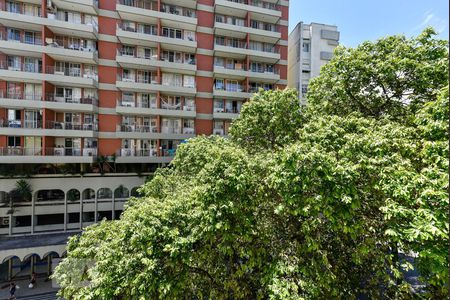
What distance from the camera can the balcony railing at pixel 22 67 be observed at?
21672 mm

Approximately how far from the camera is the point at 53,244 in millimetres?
19641

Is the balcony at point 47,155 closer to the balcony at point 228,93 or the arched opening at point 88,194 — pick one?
the arched opening at point 88,194

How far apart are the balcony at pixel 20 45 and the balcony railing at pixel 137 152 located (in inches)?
476

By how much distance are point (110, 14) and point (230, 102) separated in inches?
647

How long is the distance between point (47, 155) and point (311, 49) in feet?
113

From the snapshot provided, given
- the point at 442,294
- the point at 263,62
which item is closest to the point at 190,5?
the point at 263,62

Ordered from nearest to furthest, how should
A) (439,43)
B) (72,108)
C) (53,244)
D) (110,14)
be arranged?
(439,43)
(53,244)
(72,108)
(110,14)

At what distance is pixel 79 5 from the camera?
22.4m

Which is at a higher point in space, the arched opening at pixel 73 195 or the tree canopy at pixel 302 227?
the tree canopy at pixel 302 227

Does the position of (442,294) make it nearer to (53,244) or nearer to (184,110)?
(184,110)

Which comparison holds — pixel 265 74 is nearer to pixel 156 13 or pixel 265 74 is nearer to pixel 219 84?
pixel 219 84

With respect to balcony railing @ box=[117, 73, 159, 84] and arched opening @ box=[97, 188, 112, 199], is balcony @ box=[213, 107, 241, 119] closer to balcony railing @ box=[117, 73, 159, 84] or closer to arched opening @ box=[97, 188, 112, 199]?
balcony railing @ box=[117, 73, 159, 84]

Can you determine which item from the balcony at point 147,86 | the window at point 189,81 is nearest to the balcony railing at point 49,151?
the balcony at point 147,86

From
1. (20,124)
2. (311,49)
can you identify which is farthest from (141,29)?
(311,49)
